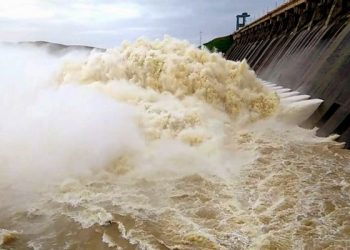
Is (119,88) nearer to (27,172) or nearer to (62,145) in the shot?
(62,145)

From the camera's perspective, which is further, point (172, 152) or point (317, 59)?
point (317, 59)

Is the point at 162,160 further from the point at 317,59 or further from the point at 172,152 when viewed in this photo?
the point at 317,59

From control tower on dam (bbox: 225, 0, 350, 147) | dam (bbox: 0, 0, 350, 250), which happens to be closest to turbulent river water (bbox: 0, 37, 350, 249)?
dam (bbox: 0, 0, 350, 250)

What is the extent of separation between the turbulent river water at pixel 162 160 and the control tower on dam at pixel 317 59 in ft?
2.34

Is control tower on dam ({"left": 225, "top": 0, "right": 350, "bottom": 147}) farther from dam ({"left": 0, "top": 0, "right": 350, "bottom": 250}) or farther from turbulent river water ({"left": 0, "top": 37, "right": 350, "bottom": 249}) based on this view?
turbulent river water ({"left": 0, "top": 37, "right": 350, "bottom": 249})

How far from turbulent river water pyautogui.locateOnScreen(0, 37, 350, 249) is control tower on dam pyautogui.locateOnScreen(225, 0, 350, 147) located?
713 millimetres

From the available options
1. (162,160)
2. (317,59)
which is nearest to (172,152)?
(162,160)

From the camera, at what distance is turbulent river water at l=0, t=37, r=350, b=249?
5.55 meters

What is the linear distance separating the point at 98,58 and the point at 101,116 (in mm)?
5007

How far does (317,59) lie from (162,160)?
890cm

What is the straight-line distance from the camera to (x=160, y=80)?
13.4m

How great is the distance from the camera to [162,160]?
8.34 m

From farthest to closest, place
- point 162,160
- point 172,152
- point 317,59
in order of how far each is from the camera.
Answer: point 317,59 < point 172,152 < point 162,160

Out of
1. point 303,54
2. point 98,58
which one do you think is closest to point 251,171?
point 98,58
